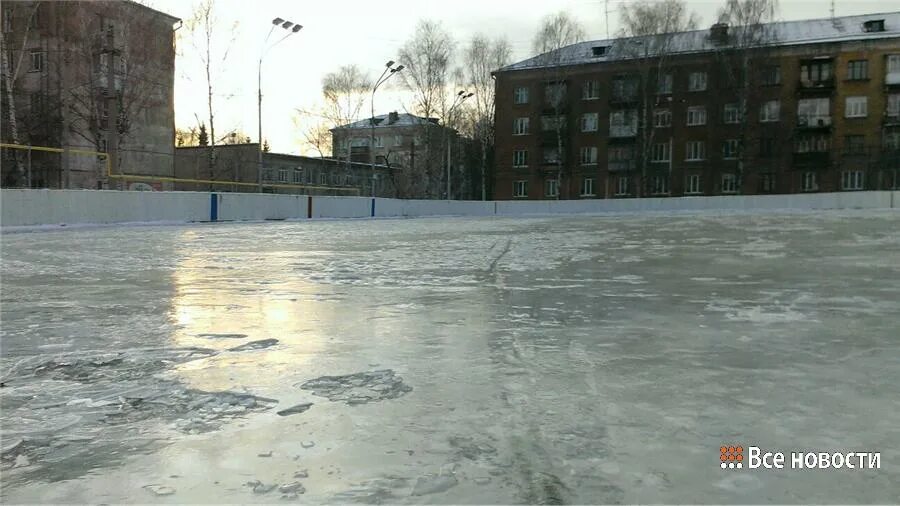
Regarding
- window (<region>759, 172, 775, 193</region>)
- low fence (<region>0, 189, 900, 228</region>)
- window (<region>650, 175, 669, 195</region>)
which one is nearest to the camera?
low fence (<region>0, 189, 900, 228</region>)

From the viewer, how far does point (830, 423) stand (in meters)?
2.97

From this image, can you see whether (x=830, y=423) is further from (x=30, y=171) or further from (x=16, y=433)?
(x=30, y=171)

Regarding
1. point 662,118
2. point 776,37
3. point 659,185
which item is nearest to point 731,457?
point 659,185

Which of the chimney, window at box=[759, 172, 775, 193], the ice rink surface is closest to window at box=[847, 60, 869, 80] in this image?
window at box=[759, 172, 775, 193]

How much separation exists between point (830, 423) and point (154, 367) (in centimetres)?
358

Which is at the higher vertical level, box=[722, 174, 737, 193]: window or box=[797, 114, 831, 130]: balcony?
box=[797, 114, 831, 130]: balcony

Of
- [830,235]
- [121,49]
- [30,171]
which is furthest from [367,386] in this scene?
[121,49]

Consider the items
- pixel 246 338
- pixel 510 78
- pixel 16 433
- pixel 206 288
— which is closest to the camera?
pixel 16 433

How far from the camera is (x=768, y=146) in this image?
181 ft

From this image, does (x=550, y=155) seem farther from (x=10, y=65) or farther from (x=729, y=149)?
(x=10, y=65)

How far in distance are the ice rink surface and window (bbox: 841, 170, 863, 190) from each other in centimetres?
5432

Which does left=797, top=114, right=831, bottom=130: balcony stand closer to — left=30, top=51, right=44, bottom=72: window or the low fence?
the low fence

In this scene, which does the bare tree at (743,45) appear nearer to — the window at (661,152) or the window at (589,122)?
the window at (661,152)

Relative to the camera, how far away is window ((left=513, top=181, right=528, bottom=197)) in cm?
6378
